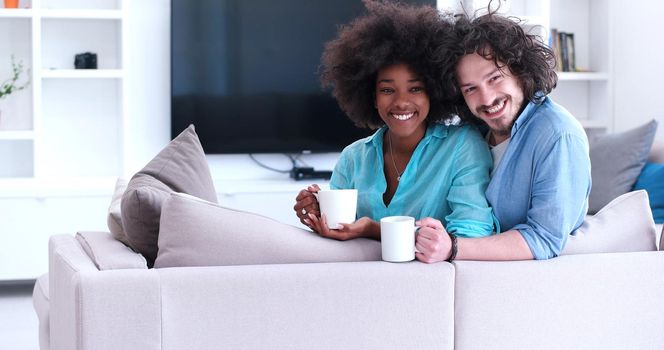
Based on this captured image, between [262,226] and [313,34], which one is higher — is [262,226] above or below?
below

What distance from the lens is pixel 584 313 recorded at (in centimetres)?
185

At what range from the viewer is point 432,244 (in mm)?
1795

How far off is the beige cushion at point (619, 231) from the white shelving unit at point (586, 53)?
344cm

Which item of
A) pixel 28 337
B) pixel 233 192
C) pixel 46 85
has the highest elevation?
pixel 46 85

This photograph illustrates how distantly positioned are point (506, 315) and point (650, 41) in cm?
382

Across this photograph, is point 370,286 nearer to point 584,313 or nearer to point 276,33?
point 584,313

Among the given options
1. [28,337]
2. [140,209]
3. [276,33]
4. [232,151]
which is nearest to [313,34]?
[276,33]

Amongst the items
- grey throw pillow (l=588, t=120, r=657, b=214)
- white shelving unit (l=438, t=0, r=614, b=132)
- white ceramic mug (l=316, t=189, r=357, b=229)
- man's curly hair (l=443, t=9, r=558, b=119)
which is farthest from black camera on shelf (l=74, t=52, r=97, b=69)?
white ceramic mug (l=316, t=189, r=357, b=229)

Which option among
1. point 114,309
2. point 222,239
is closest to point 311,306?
point 222,239

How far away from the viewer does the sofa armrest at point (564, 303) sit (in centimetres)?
179

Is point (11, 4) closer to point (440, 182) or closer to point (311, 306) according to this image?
point (440, 182)

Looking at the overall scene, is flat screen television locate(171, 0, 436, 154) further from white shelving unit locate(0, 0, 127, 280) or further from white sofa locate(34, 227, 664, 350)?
white sofa locate(34, 227, 664, 350)

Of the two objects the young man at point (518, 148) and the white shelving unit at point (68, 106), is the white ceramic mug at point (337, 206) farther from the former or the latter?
the white shelving unit at point (68, 106)

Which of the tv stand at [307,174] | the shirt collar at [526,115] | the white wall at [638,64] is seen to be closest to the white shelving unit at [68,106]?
the tv stand at [307,174]
